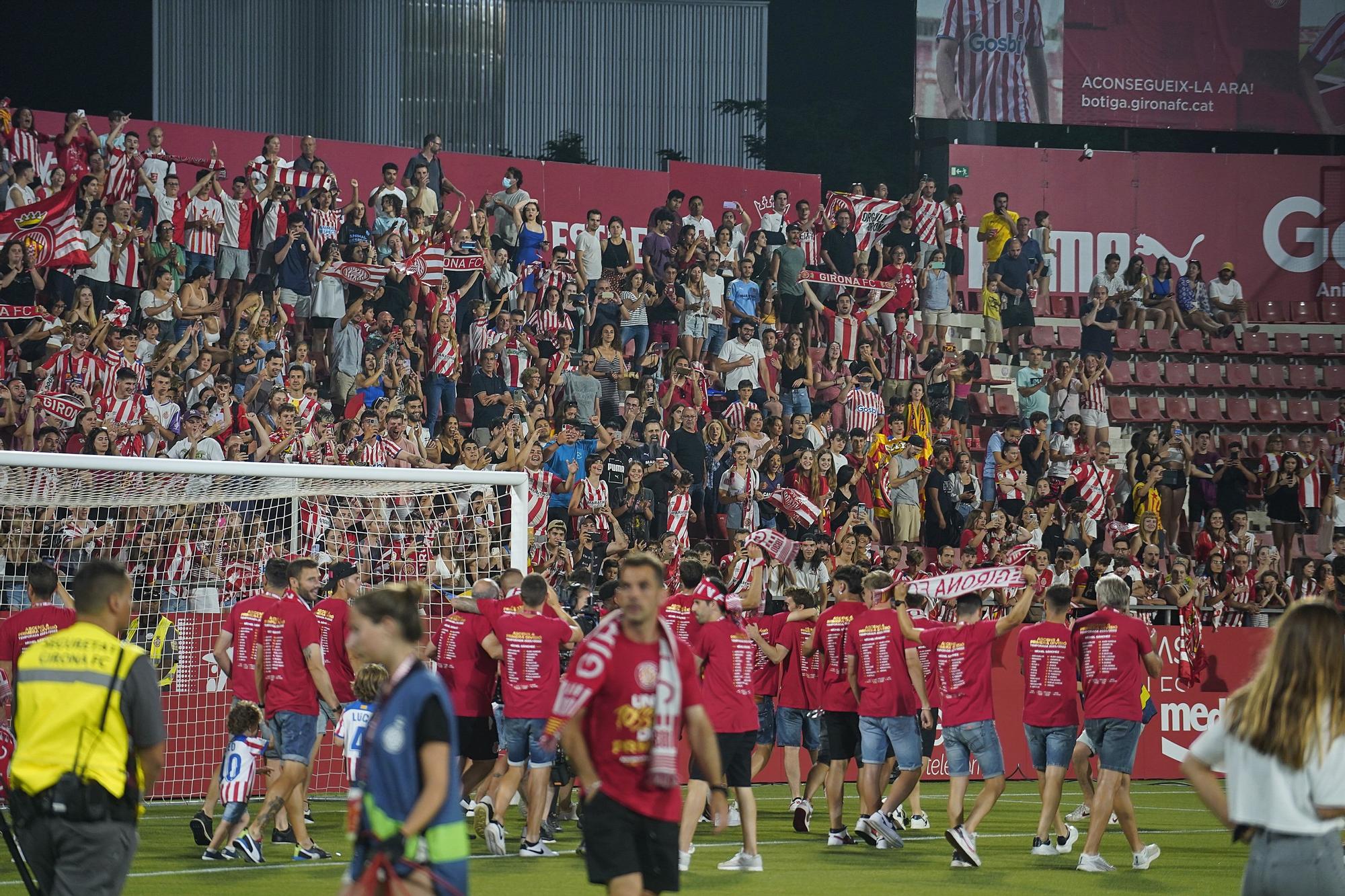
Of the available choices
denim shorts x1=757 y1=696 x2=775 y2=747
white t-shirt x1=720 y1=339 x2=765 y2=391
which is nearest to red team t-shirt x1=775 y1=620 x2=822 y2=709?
denim shorts x1=757 y1=696 x2=775 y2=747

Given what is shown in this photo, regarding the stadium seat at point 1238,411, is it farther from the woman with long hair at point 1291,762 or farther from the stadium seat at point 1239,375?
the woman with long hair at point 1291,762

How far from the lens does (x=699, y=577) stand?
1181 cm

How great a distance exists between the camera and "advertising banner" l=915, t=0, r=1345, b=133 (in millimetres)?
32250

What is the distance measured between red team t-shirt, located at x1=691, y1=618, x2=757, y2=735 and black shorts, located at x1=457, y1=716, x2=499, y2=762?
194 cm

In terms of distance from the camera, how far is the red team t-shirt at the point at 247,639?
1218cm

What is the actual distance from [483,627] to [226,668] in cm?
201

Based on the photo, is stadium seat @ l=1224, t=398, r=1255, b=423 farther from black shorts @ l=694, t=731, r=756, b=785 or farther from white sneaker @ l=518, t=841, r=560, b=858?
white sneaker @ l=518, t=841, r=560, b=858

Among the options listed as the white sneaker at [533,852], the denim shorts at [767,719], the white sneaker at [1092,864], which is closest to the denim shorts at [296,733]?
the white sneaker at [533,852]

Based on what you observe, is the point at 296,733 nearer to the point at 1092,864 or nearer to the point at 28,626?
the point at 28,626

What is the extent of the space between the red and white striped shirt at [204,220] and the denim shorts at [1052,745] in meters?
13.5

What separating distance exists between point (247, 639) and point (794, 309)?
15.0m

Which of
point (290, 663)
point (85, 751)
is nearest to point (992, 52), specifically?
point (290, 663)

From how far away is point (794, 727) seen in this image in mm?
14961

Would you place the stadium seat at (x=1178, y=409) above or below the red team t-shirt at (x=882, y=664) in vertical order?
above
